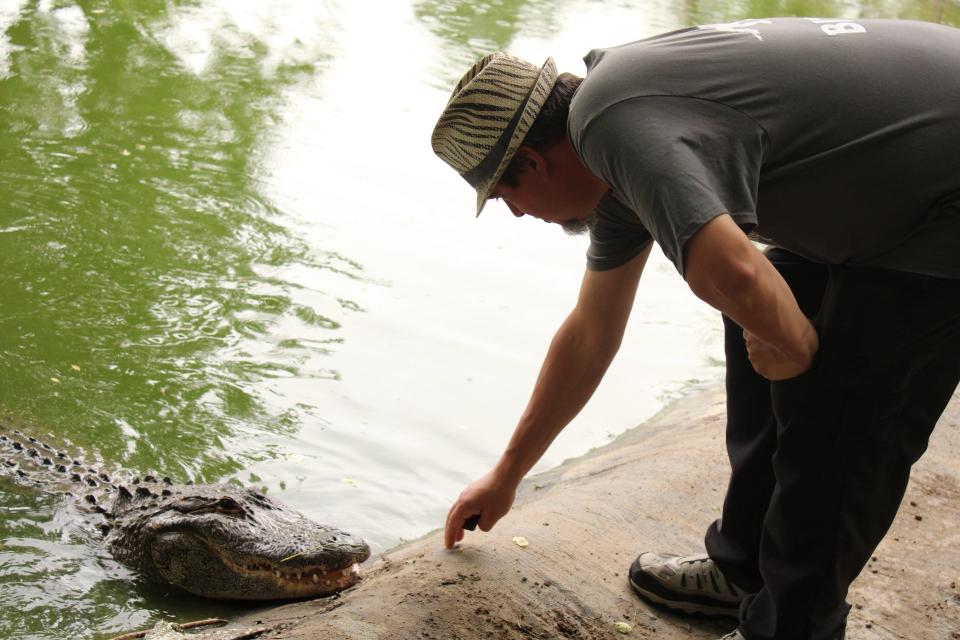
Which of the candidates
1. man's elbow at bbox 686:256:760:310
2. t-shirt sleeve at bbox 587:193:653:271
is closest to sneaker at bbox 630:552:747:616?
t-shirt sleeve at bbox 587:193:653:271

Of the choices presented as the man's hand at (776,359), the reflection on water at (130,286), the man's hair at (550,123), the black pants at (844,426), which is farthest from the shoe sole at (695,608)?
the reflection on water at (130,286)

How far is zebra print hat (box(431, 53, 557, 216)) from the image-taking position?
2123mm

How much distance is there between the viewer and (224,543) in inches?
138

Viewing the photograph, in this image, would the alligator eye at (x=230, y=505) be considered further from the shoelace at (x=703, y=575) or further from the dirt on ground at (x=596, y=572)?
the shoelace at (x=703, y=575)

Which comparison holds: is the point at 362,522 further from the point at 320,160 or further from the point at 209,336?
the point at 320,160

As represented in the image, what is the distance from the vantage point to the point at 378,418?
478 centimetres

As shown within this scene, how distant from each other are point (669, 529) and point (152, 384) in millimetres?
2609

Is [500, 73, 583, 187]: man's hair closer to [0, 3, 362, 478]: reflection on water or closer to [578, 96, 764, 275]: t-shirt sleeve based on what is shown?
[578, 96, 764, 275]: t-shirt sleeve

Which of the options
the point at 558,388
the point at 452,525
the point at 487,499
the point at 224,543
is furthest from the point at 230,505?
the point at 558,388

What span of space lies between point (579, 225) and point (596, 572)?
119 cm

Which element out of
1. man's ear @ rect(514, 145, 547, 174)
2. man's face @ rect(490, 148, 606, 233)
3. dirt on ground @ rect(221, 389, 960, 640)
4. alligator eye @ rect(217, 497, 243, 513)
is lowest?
alligator eye @ rect(217, 497, 243, 513)

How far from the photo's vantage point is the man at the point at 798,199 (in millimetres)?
1783

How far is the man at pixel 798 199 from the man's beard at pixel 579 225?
0.05m

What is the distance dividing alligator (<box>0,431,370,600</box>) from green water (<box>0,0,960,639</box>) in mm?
93
